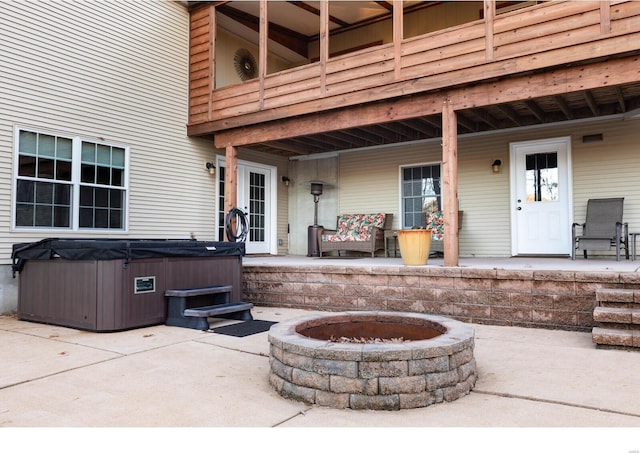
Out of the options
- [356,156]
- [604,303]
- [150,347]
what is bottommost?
[150,347]

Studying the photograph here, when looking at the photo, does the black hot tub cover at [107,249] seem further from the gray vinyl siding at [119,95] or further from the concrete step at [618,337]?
the concrete step at [618,337]

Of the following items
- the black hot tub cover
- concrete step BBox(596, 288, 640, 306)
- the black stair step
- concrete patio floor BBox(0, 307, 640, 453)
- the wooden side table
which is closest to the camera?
concrete patio floor BBox(0, 307, 640, 453)

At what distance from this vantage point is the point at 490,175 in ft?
24.6

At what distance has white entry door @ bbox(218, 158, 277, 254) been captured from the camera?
28.6 feet

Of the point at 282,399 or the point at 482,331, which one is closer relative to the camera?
the point at 282,399

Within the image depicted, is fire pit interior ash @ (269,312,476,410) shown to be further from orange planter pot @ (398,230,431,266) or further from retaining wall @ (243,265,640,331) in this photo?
orange planter pot @ (398,230,431,266)

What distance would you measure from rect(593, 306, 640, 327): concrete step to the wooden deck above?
232 centimetres

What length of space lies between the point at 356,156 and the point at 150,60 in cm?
396

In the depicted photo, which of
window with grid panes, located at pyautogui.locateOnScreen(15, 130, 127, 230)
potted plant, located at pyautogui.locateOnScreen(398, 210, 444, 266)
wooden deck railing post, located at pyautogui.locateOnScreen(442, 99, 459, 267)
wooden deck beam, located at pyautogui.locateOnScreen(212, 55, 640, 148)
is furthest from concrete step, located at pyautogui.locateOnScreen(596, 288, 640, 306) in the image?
window with grid panes, located at pyautogui.locateOnScreen(15, 130, 127, 230)

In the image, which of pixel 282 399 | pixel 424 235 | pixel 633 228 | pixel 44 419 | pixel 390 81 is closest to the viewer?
pixel 44 419

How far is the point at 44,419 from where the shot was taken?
2.16 m

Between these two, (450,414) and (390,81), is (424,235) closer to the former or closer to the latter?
(390,81)
